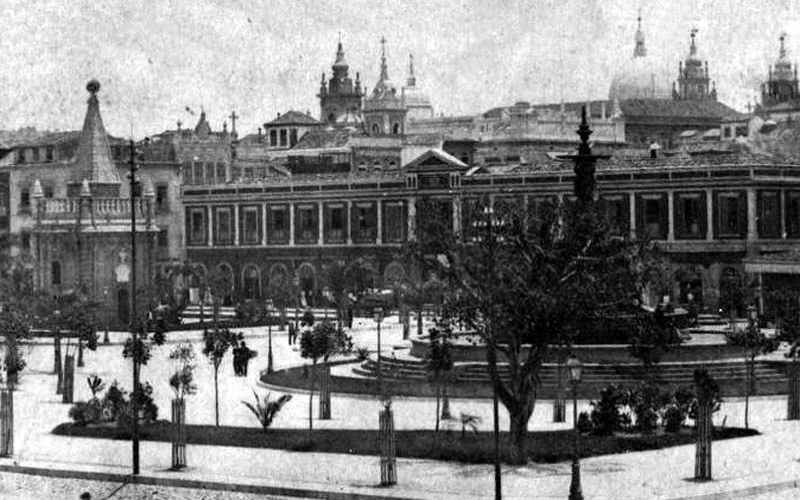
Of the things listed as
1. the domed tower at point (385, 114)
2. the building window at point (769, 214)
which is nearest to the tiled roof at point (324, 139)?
the domed tower at point (385, 114)

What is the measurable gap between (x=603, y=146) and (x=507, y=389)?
240 ft

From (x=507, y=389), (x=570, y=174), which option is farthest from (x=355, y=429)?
(x=570, y=174)

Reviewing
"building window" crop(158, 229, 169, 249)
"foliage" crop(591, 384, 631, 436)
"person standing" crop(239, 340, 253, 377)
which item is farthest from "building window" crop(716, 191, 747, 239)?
Answer: "foliage" crop(591, 384, 631, 436)

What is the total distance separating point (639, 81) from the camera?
122625 mm

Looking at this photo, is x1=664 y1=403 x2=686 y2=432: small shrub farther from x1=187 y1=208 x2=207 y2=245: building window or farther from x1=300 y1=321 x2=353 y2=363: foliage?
x1=187 y1=208 x2=207 y2=245: building window

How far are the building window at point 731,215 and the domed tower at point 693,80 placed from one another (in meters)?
57.9

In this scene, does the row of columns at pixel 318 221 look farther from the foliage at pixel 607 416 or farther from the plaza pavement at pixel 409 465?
the foliage at pixel 607 416

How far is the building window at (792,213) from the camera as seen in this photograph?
242ft

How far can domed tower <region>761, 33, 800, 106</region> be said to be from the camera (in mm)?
132000

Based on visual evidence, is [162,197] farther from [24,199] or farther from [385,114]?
[385,114]

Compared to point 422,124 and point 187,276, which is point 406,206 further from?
point 422,124

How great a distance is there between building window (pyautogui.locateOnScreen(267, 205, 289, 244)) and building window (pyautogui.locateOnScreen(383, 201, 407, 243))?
6581 mm

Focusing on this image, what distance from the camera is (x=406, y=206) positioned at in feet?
275

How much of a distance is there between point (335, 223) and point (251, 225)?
19.4 feet
